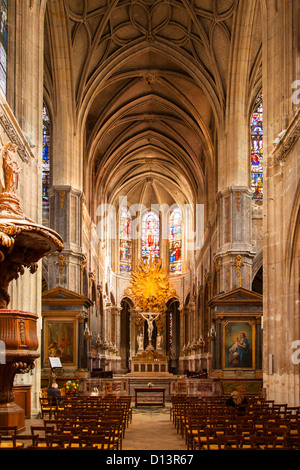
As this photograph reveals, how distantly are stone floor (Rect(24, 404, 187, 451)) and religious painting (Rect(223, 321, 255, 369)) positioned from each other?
17.4 feet

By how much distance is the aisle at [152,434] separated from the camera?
12906mm

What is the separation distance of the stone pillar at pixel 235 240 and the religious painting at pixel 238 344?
10.1 ft

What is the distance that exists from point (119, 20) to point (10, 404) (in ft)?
83.3

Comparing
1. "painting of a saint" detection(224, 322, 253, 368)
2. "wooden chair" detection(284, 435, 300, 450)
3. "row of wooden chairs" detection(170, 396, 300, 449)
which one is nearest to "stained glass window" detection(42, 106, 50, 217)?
"painting of a saint" detection(224, 322, 253, 368)

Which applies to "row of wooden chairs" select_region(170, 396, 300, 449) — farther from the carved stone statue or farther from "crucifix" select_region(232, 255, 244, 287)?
"crucifix" select_region(232, 255, 244, 287)

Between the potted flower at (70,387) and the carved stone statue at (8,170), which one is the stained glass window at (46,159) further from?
the carved stone statue at (8,170)

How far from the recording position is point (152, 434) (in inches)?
611

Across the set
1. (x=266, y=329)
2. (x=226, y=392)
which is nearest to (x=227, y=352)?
(x=226, y=392)

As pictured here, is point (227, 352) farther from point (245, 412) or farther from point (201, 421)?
point (201, 421)

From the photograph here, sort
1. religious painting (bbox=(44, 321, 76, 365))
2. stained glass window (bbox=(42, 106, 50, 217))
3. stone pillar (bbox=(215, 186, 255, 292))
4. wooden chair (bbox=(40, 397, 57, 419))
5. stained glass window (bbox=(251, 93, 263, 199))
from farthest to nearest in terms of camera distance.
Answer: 1. stained glass window (bbox=(42, 106, 50, 217))
2. stained glass window (bbox=(251, 93, 263, 199))
3. stone pillar (bbox=(215, 186, 255, 292))
4. religious painting (bbox=(44, 321, 76, 365))
5. wooden chair (bbox=(40, 397, 57, 419))

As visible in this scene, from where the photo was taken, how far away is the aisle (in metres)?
12.9

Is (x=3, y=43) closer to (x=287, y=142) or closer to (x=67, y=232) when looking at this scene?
(x=287, y=142)

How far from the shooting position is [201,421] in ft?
36.8

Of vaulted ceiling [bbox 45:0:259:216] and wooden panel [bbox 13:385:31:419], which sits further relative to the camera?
vaulted ceiling [bbox 45:0:259:216]
